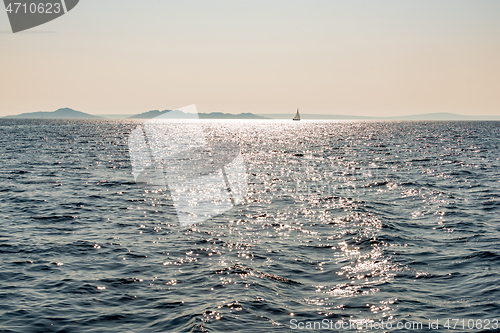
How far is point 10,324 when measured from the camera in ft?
33.0

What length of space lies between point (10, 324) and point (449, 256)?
1665 centimetres

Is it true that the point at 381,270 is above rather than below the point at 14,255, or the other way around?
below

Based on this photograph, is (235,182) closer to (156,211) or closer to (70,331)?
(156,211)

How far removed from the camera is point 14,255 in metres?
15.3

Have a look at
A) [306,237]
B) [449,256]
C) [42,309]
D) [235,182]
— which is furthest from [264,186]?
Result: [42,309]

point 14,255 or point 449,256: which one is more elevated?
point 14,255

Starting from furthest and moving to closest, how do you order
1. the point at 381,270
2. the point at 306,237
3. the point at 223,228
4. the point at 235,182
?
the point at 235,182
the point at 223,228
the point at 306,237
the point at 381,270

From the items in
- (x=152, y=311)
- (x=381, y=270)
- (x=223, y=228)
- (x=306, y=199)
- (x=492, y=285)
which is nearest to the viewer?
(x=152, y=311)

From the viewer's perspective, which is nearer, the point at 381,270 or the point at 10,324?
the point at 10,324

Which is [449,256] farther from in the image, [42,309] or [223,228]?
[42,309]

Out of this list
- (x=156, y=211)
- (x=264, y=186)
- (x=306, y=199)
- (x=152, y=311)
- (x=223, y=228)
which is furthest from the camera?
(x=264, y=186)

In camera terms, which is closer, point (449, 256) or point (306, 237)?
point (449, 256)

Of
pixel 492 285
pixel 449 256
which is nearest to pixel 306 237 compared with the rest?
pixel 449 256

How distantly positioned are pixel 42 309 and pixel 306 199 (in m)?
20.7
